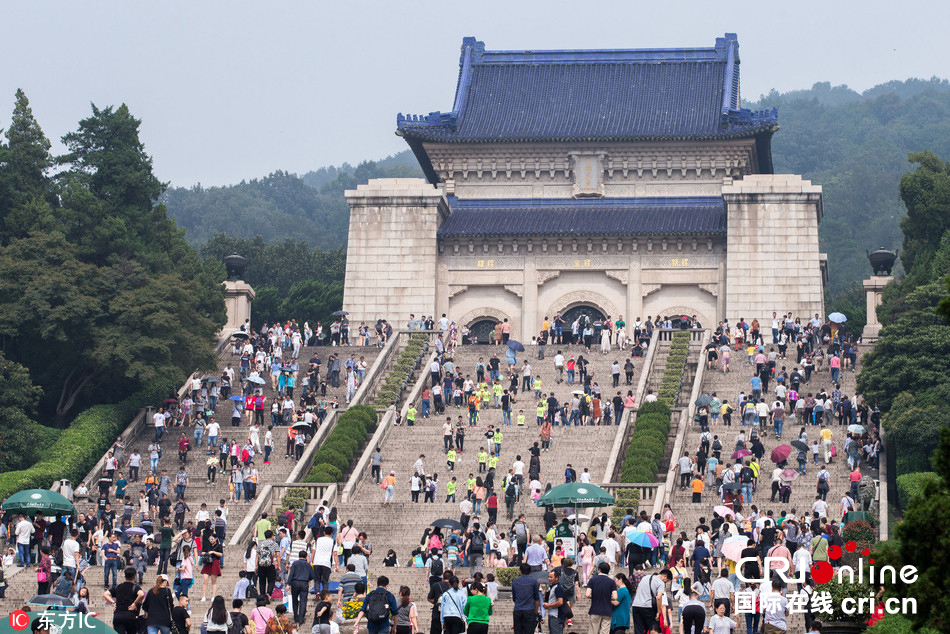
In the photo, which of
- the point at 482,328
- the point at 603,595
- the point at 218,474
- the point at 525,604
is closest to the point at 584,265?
the point at 482,328

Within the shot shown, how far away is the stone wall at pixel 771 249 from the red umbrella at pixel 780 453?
19.6 meters

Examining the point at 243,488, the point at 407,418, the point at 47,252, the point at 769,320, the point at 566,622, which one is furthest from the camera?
the point at 769,320

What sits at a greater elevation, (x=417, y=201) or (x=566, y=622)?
(x=417, y=201)

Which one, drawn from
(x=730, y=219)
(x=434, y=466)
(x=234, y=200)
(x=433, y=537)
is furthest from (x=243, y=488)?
(x=234, y=200)

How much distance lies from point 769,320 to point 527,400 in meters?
14.3

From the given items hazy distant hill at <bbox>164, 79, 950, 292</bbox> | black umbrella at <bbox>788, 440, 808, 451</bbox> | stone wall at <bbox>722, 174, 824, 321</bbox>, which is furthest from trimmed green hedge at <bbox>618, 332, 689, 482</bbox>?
hazy distant hill at <bbox>164, 79, 950, 292</bbox>

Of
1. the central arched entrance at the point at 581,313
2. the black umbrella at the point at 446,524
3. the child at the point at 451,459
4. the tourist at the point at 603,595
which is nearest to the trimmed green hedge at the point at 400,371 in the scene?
the child at the point at 451,459

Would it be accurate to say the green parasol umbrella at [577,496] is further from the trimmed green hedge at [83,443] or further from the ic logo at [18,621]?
the trimmed green hedge at [83,443]

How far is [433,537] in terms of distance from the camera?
30.7 metres

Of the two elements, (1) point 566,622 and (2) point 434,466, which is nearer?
(1) point 566,622

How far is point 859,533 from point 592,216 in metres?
30.7

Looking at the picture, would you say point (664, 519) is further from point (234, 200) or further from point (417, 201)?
point (234, 200)

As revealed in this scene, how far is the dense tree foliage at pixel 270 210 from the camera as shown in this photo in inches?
5089

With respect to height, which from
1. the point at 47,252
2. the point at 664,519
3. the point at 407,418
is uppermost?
the point at 47,252
